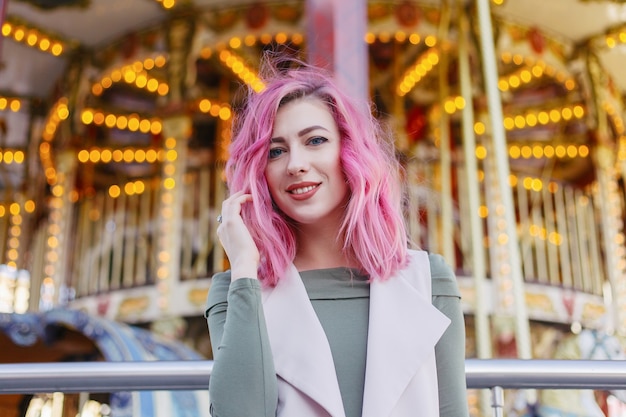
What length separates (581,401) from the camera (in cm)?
205

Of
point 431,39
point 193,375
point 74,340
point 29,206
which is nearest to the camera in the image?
point 193,375

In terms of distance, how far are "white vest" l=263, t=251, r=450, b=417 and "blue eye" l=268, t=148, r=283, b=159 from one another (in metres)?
0.19

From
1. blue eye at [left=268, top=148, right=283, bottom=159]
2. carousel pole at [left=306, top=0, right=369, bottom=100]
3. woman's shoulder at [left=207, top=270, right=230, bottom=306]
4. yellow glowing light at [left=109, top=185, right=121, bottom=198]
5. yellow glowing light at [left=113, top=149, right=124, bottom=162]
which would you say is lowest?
woman's shoulder at [left=207, top=270, right=230, bottom=306]

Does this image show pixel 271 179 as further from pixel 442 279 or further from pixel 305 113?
pixel 442 279

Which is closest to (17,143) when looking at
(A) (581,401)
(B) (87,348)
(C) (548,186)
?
(B) (87,348)

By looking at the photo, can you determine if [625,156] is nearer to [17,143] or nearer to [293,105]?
[17,143]

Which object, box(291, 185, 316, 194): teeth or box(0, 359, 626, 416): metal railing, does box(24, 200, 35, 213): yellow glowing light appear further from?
box(291, 185, 316, 194): teeth

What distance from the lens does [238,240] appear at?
1081 mm

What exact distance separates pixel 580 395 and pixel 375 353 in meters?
1.34

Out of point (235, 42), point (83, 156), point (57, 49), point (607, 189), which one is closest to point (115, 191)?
point (83, 156)

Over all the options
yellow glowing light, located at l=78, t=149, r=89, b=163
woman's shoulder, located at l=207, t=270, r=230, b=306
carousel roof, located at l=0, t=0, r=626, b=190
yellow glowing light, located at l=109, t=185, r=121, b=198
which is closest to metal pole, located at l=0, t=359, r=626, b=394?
woman's shoulder, located at l=207, t=270, r=230, b=306

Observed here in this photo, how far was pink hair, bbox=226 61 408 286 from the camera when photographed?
1088mm

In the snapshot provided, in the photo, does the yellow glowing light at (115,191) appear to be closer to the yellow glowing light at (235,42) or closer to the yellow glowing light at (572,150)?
the yellow glowing light at (235,42)

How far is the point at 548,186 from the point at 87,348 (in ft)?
14.3
